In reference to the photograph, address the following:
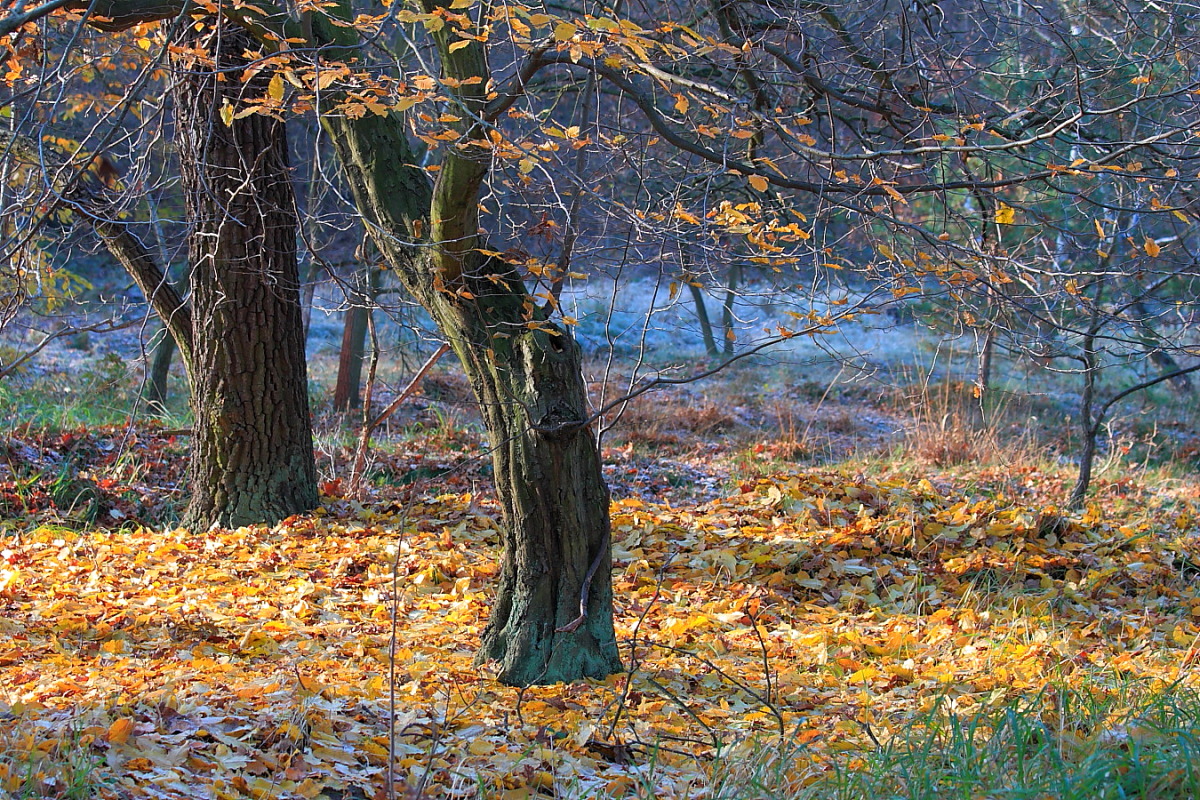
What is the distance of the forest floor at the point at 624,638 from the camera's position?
254 centimetres

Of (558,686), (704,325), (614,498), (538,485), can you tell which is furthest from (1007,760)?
(704,325)

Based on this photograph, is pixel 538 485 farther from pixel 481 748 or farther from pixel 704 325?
pixel 704 325

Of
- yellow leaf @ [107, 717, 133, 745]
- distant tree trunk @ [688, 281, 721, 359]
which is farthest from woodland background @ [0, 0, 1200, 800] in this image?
distant tree trunk @ [688, 281, 721, 359]

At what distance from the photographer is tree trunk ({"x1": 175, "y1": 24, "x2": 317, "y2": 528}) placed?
17.9 feet

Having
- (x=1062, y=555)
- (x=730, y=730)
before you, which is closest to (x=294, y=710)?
(x=730, y=730)

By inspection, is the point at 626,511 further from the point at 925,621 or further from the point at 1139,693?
the point at 1139,693

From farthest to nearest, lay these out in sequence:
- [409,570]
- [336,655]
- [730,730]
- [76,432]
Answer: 1. [76,432]
2. [409,570]
3. [336,655]
4. [730,730]

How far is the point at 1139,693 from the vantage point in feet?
10.3

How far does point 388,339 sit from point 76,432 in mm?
8907

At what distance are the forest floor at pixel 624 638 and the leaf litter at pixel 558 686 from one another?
0.02 m

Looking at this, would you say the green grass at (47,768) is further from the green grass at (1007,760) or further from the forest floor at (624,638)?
the green grass at (1007,760)

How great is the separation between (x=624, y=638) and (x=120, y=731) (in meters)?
1.99

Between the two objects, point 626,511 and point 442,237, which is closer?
point 442,237

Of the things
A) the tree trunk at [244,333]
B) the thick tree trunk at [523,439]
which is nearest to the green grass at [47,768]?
the thick tree trunk at [523,439]
